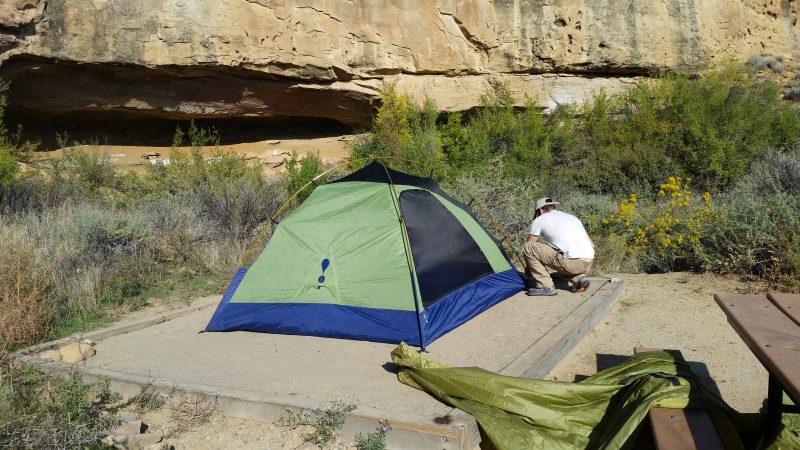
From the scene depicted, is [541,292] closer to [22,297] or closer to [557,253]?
[557,253]

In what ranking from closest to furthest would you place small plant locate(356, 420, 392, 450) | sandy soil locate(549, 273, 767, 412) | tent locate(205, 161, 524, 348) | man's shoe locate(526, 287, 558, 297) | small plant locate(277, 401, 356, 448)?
small plant locate(356, 420, 392, 450) → small plant locate(277, 401, 356, 448) → sandy soil locate(549, 273, 767, 412) → tent locate(205, 161, 524, 348) → man's shoe locate(526, 287, 558, 297)

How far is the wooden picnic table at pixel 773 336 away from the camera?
2846mm

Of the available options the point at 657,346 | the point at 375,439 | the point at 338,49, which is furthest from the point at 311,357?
the point at 338,49

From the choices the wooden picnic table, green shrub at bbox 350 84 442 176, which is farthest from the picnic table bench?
green shrub at bbox 350 84 442 176

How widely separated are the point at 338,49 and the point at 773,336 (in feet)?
52.7

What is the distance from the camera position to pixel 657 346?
20.2 feet

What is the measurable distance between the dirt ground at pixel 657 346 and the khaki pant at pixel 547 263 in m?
0.62

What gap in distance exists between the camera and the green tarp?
146 inches

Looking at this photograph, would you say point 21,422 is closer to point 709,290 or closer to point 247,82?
point 709,290

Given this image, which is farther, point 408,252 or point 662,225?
point 662,225

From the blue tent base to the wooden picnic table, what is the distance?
2.57 m

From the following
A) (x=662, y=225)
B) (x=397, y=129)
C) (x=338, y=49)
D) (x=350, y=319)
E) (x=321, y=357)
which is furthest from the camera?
(x=397, y=129)

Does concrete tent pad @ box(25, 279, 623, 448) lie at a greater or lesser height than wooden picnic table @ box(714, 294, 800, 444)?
lesser

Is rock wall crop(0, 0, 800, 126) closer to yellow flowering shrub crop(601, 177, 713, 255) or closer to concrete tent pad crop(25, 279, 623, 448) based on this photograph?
yellow flowering shrub crop(601, 177, 713, 255)
